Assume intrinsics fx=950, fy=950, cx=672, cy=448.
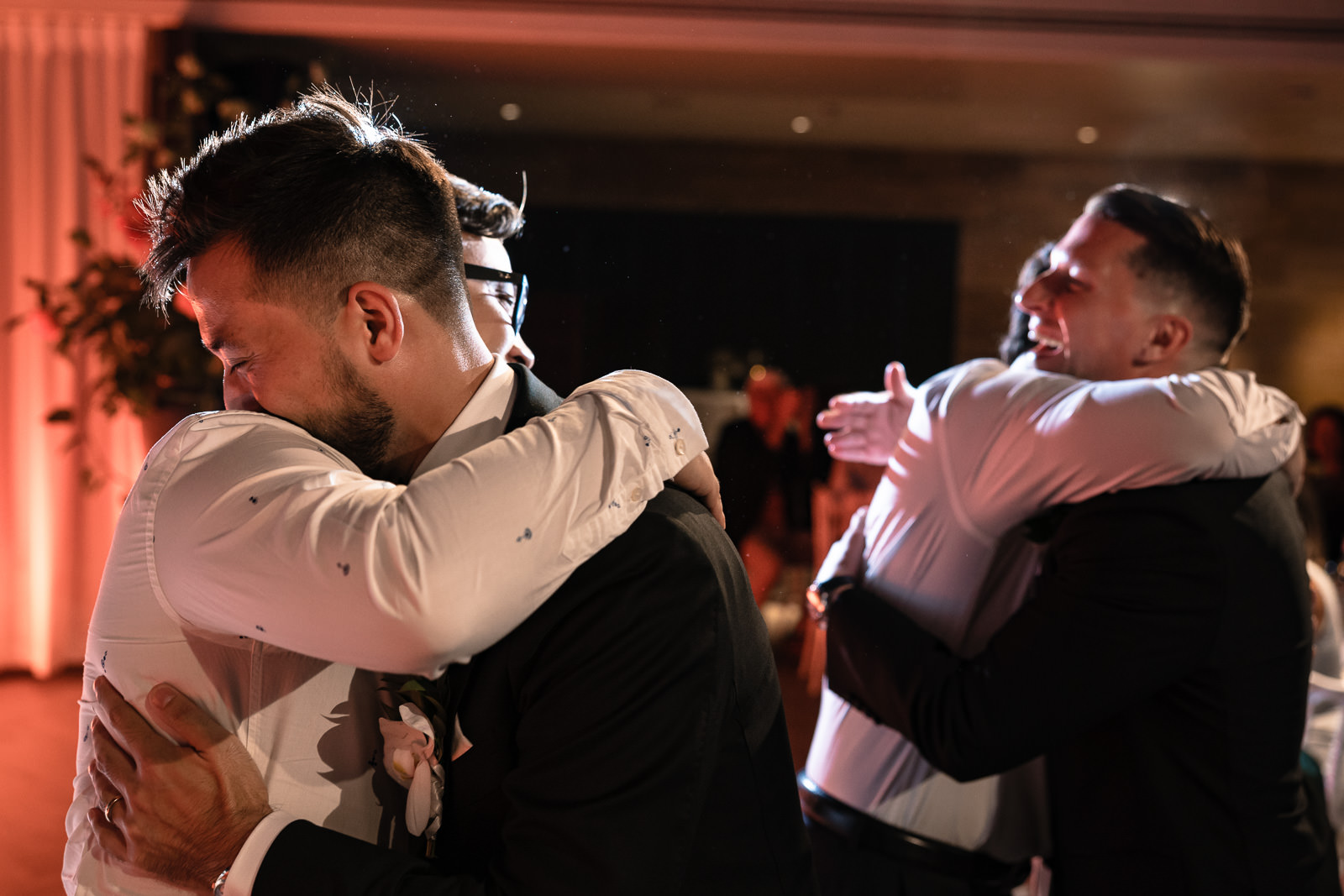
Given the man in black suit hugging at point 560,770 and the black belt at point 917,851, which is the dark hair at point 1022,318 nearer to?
the black belt at point 917,851

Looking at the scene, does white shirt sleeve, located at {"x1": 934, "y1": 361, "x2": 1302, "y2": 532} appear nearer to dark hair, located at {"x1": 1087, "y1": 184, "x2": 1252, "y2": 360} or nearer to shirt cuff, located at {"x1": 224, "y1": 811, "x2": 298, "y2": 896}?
dark hair, located at {"x1": 1087, "y1": 184, "x2": 1252, "y2": 360}

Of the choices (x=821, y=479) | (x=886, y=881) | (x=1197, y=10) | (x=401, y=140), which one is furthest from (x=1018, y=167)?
(x=401, y=140)

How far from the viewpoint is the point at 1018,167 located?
112 inches

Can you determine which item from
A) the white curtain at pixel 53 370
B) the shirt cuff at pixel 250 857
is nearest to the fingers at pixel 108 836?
the shirt cuff at pixel 250 857

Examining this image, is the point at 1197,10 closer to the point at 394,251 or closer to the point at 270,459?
the point at 394,251

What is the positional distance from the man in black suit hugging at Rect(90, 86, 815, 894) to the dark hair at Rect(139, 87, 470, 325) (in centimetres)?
4

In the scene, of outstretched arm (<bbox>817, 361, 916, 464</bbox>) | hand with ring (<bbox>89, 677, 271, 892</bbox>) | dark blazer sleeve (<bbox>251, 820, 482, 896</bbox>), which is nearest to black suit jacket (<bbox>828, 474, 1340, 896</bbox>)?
outstretched arm (<bbox>817, 361, 916, 464</bbox>)

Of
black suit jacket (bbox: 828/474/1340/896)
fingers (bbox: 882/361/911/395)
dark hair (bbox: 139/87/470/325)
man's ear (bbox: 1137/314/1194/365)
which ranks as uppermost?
dark hair (bbox: 139/87/470/325)

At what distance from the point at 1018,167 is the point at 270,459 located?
2.63 meters

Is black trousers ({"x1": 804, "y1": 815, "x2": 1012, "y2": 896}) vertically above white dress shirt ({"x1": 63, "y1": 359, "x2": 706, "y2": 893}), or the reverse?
white dress shirt ({"x1": 63, "y1": 359, "x2": 706, "y2": 893})

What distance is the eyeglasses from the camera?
1.38 meters

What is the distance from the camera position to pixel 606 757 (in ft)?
2.53

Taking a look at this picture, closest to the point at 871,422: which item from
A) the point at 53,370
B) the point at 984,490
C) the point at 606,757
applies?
the point at 984,490

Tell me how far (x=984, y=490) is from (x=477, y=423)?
2.61 feet
